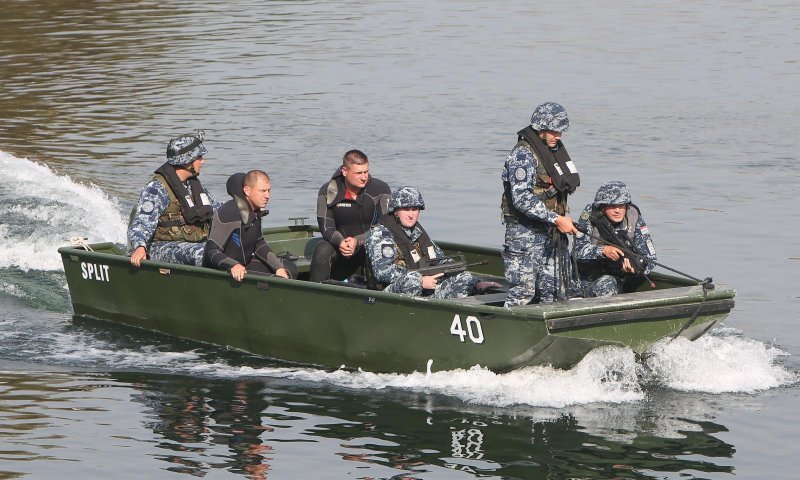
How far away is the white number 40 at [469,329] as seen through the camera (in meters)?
12.8

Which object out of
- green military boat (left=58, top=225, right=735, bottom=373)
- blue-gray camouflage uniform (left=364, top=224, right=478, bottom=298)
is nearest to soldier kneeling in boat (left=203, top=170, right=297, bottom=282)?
green military boat (left=58, top=225, right=735, bottom=373)

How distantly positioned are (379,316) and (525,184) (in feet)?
5.46

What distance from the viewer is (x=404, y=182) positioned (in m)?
22.9

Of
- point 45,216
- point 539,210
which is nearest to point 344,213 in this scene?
point 539,210

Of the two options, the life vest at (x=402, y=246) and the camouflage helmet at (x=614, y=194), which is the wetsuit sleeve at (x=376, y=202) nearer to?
the life vest at (x=402, y=246)

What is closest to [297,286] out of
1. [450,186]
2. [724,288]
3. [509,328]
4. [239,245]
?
[239,245]

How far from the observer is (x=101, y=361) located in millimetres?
14711

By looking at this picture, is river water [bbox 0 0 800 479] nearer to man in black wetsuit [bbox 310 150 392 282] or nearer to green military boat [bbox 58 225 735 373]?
green military boat [bbox 58 225 735 373]

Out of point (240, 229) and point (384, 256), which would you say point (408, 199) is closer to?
point (384, 256)

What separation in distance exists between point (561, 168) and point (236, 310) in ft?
11.2

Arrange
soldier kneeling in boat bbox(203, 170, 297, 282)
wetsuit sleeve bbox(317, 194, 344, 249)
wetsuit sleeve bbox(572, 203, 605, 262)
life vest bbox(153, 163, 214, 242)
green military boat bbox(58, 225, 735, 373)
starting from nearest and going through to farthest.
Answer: green military boat bbox(58, 225, 735, 373)
wetsuit sleeve bbox(572, 203, 605, 262)
soldier kneeling in boat bbox(203, 170, 297, 282)
wetsuit sleeve bbox(317, 194, 344, 249)
life vest bbox(153, 163, 214, 242)

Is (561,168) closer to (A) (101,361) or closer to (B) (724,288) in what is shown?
(B) (724,288)

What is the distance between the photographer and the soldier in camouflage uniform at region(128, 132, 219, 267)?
1511 cm

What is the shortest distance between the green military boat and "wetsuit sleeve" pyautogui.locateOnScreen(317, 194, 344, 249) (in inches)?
37.9
